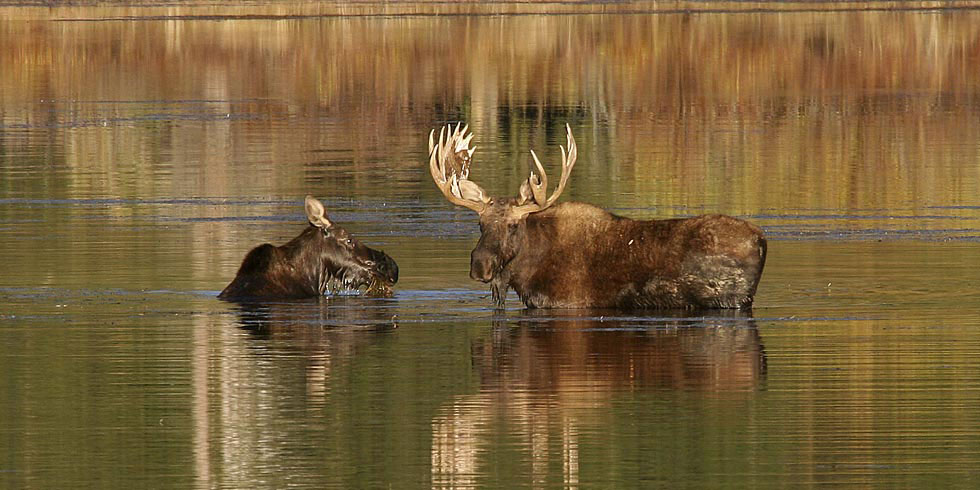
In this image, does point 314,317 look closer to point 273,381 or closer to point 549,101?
point 273,381

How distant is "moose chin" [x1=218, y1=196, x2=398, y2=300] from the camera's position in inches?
821

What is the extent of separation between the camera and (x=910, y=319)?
1897 centimetres

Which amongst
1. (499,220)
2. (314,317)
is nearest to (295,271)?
(314,317)

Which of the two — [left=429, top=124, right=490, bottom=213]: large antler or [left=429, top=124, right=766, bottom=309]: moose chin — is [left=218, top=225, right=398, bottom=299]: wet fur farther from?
[left=429, top=124, right=766, bottom=309]: moose chin

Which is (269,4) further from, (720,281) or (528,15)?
(720,281)

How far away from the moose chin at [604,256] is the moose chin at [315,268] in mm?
1118

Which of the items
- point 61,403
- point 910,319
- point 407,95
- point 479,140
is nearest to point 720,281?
point 910,319

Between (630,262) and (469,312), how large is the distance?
129 centimetres

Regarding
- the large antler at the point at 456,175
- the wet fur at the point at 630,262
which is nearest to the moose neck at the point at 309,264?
the large antler at the point at 456,175

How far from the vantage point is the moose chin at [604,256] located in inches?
771

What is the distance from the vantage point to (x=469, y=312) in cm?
1989

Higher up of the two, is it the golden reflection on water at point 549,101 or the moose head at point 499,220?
the golden reflection on water at point 549,101

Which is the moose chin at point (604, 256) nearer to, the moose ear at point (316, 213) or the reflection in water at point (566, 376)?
the reflection in water at point (566, 376)

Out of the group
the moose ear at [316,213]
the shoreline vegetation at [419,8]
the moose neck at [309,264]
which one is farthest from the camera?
the shoreline vegetation at [419,8]
